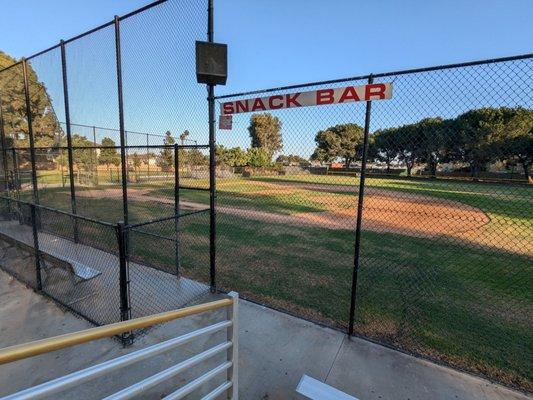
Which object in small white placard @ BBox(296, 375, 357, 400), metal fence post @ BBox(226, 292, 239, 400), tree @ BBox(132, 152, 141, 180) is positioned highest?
tree @ BBox(132, 152, 141, 180)

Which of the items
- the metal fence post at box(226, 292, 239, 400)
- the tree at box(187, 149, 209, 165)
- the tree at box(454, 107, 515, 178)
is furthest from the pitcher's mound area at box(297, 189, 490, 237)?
the metal fence post at box(226, 292, 239, 400)

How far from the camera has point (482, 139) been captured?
3340mm

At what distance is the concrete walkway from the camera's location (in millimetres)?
2537

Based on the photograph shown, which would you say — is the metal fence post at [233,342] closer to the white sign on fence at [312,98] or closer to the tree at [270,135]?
the white sign on fence at [312,98]

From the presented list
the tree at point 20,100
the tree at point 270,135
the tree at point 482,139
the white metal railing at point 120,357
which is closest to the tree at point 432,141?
the tree at point 482,139

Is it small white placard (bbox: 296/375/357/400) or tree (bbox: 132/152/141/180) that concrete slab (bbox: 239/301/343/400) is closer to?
small white placard (bbox: 296/375/357/400)

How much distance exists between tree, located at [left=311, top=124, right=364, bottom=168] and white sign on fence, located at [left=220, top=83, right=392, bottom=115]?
0.84 metres

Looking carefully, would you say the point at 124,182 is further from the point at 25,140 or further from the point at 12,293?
the point at 25,140

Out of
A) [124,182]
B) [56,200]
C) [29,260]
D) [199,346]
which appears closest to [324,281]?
[199,346]

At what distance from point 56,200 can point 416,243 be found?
44.7ft

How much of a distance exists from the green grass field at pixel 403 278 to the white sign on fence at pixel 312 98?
116 centimetres

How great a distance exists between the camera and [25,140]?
18.8m

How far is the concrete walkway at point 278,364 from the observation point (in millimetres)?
2537

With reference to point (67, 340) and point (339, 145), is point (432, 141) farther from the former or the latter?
point (67, 340)
